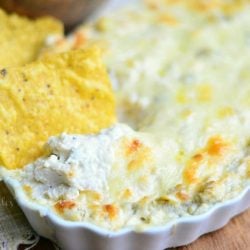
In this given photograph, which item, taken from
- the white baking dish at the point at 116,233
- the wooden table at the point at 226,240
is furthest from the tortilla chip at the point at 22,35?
the wooden table at the point at 226,240

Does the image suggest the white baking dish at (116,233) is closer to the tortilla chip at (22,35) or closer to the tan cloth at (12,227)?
the tan cloth at (12,227)

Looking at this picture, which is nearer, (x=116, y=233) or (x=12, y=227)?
(x=116, y=233)

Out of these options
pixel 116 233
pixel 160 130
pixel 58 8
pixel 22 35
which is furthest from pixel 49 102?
pixel 58 8

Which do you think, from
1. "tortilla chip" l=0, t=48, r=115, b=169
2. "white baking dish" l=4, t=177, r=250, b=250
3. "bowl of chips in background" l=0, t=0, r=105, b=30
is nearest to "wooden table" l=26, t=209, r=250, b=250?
"white baking dish" l=4, t=177, r=250, b=250

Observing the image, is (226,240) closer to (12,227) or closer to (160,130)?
(160,130)

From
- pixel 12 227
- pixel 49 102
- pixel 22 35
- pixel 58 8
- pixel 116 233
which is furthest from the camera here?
pixel 58 8
